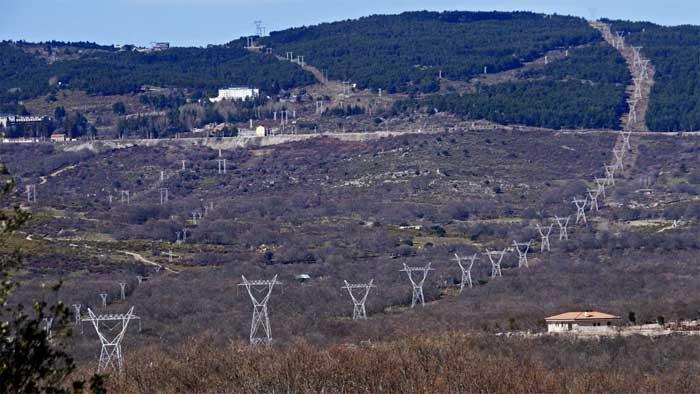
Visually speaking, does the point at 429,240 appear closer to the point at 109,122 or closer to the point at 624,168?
the point at 624,168

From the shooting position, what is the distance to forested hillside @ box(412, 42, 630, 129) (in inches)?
4387

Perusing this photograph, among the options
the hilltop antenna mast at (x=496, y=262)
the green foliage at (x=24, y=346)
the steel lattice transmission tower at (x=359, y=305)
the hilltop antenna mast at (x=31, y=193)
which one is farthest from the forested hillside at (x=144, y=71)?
the green foliage at (x=24, y=346)

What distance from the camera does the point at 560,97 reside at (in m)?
118

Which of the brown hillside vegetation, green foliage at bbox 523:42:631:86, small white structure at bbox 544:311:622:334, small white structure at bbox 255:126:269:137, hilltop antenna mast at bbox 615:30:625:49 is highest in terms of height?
hilltop antenna mast at bbox 615:30:625:49

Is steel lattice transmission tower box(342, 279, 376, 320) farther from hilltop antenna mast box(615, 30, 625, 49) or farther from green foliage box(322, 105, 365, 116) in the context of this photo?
hilltop antenna mast box(615, 30, 625, 49)

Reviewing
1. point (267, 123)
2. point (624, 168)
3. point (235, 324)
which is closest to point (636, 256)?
point (235, 324)

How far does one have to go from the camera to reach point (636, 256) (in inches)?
2677

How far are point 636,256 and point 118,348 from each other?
3272 cm

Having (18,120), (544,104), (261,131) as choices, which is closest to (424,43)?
(544,104)

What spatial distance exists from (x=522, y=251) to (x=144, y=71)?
256 feet

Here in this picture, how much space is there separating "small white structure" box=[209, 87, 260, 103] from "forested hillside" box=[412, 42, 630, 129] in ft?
56.4

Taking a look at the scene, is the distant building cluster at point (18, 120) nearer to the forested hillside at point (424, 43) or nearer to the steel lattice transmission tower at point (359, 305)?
the forested hillside at point (424, 43)

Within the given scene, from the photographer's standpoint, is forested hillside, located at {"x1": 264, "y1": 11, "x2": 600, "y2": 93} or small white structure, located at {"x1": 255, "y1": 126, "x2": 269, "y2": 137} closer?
small white structure, located at {"x1": 255, "y1": 126, "x2": 269, "y2": 137}

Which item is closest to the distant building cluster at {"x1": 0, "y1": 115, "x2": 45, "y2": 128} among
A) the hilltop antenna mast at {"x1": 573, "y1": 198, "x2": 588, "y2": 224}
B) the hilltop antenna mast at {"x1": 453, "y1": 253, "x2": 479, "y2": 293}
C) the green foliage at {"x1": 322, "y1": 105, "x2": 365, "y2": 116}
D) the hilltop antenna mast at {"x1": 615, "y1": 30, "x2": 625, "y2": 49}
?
the green foliage at {"x1": 322, "y1": 105, "x2": 365, "y2": 116}
